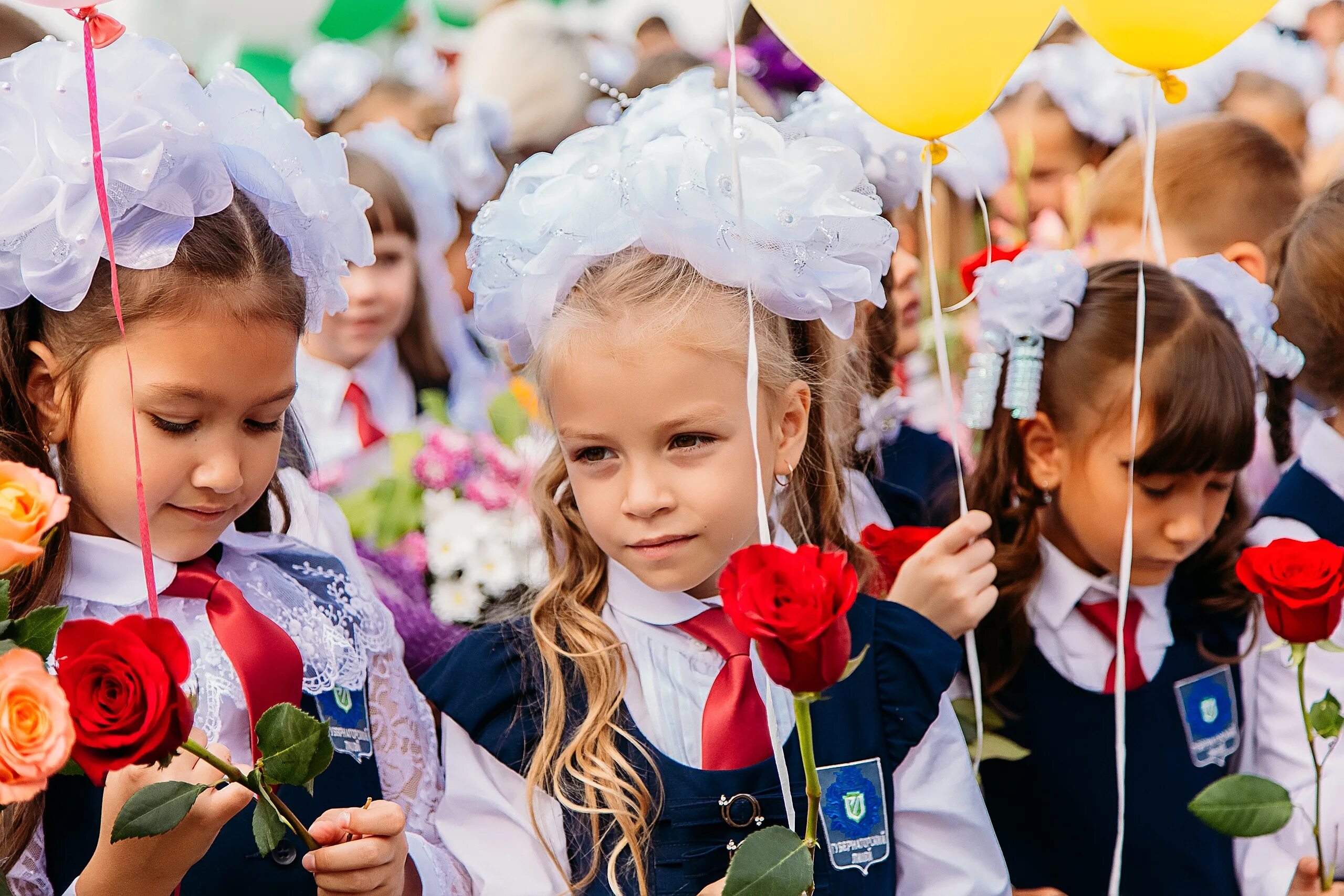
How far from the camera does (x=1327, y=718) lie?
156cm

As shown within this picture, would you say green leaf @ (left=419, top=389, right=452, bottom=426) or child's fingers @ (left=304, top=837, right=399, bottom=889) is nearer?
child's fingers @ (left=304, top=837, right=399, bottom=889)

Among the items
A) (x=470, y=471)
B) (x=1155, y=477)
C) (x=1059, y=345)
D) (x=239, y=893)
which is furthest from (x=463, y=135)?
(x=239, y=893)

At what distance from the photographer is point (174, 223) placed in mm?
1566

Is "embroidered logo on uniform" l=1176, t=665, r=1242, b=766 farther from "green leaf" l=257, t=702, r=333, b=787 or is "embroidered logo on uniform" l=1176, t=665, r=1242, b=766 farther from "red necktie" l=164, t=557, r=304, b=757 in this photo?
"green leaf" l=257, t=702, r=333, b=787

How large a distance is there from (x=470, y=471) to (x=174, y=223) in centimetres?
124

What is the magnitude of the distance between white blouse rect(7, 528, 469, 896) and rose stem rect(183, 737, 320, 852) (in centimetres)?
28

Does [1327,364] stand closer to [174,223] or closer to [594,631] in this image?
[594,631]

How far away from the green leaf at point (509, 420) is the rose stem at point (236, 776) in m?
1.62

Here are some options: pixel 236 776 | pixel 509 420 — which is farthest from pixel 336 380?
pixel 236 776

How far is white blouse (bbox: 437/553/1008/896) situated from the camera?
173 centimetres

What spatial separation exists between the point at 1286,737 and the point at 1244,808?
77 cm

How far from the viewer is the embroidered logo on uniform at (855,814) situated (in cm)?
172

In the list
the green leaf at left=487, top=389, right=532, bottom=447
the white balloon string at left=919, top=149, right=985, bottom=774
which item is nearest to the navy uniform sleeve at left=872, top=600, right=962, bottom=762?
the white balloon string at left=919, top=149, right=985, bottom=774

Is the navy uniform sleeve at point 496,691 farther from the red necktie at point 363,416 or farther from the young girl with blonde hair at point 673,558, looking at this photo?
the red necktie at point 363,416
